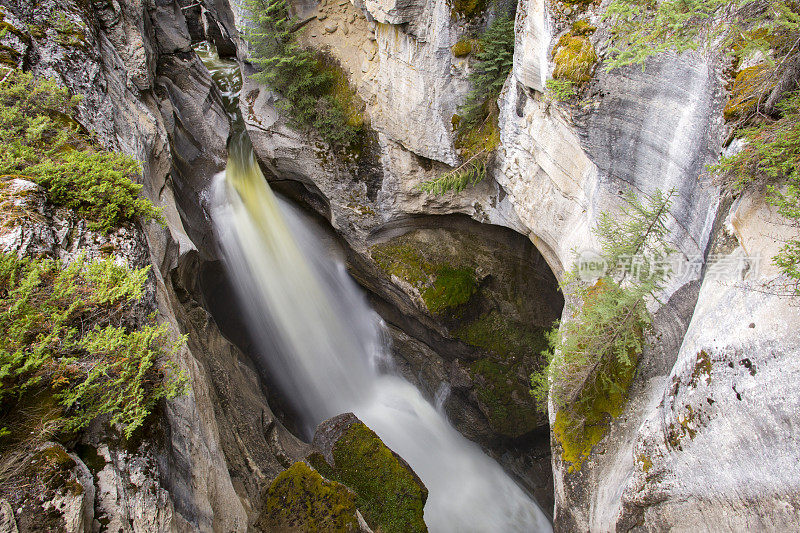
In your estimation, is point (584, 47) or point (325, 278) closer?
point (584, 47)

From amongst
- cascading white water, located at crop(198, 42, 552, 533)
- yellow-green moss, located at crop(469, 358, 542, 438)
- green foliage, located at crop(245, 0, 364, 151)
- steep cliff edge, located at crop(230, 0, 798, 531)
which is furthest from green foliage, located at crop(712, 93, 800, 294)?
cascading white water, located at crop(198, 42, 552, 533)

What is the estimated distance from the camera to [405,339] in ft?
48.2

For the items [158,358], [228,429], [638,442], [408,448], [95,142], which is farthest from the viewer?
[408,448]

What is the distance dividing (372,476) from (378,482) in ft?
0.54

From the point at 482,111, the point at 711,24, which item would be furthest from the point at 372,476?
the point at 482,111

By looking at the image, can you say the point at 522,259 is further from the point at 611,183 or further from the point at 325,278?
the point at 325,278

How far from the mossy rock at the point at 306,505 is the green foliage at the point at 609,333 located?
3.86 metres

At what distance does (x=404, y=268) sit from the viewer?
43.7 feet

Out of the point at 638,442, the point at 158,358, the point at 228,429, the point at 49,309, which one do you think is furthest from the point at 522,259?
the point at 49,309

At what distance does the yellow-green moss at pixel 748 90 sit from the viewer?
4387mm

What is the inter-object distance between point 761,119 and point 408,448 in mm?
11557

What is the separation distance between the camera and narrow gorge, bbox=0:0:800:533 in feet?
13.7

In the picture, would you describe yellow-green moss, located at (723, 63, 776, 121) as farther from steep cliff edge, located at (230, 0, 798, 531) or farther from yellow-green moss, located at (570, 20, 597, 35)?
yellow-green moss, located at (570, 20, 597, 35)

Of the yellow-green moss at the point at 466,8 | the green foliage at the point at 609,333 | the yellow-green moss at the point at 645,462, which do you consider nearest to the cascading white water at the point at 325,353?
the green foliage at the point at 609,333
